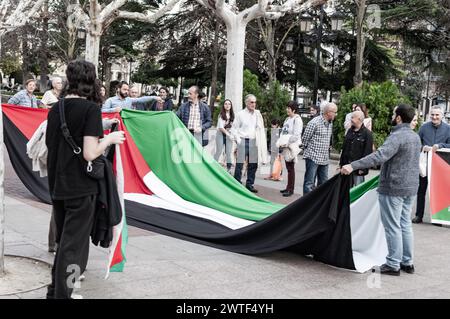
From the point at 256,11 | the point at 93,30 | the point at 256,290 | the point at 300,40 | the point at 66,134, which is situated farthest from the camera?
the point at 300,40

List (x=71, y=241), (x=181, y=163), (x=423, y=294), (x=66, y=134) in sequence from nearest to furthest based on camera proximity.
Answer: (x=66, y=134) → (x=71, y=241) → (x=423, y=294) → (x=181, y=163)

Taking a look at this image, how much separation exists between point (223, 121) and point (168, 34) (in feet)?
89.8

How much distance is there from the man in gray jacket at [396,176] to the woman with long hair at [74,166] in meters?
2.86

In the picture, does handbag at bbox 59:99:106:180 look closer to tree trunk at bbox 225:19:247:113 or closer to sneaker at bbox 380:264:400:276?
sneaker at bbox 380:264:400:276

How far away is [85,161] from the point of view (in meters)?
4.24

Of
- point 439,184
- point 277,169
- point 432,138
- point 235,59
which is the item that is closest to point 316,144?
point 432,138

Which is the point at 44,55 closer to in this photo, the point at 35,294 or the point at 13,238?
the point at 13,238

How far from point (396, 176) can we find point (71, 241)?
3.45 metres

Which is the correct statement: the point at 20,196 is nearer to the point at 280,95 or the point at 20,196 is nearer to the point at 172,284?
the point at 172,284

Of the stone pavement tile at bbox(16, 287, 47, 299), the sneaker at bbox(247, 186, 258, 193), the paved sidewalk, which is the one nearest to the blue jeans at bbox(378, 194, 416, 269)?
the paved sidewalk

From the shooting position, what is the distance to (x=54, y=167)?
170 inches

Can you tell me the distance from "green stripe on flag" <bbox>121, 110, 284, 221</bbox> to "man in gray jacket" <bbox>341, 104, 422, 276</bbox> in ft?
7.73

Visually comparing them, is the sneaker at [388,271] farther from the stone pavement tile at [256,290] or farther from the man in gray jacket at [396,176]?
the stone pavement tile at [256,290]

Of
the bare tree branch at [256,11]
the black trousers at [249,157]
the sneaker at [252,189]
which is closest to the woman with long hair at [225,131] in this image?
the black trousers at [249,157]
